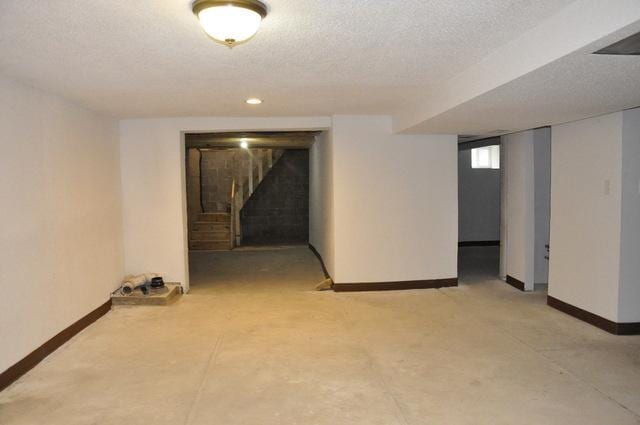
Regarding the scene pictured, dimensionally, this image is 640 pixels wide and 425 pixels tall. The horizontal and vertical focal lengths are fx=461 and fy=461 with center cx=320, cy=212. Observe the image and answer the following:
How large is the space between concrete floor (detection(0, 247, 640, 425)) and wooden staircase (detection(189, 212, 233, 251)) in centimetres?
433

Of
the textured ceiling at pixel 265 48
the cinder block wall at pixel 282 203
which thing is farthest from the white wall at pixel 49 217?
the cinder block wall at pixel 282 203

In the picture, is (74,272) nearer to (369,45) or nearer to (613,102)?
(369,45)

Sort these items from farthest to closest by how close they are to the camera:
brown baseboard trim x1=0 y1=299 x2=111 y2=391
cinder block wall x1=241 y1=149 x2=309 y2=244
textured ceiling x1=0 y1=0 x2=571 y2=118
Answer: cinder block wall x1=241 y1=149 x2=309 y2=244
brown baseboard trim x1=0 y1=299 x2=111 y2=391
textured ceiling x1=0 y1=0 x2=571 y2=118

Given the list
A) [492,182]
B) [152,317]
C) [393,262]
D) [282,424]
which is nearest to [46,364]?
[152,317]

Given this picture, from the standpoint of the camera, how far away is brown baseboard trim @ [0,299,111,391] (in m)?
3.06

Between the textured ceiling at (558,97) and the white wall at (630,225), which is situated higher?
the textured ceiling at (558,97)

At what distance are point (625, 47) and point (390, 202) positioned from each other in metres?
3.57

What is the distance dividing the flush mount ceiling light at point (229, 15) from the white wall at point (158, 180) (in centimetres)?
338

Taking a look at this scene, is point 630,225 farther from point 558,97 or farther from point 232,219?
point 232,219

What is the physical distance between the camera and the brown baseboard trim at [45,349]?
3062 millimetres

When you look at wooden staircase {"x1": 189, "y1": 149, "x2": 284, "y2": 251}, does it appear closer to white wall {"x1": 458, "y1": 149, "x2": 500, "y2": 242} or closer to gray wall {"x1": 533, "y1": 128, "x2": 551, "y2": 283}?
white wall {"x1": 458, "y1": 149, "x2": 500, "y2": 242}

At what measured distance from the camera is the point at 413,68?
3135 millimetres

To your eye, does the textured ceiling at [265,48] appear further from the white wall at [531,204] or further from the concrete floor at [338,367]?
the white wall at [531,204]

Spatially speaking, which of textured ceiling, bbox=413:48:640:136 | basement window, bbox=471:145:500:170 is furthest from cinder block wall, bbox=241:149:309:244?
textured ceiling, bbox=413:48:640:136
